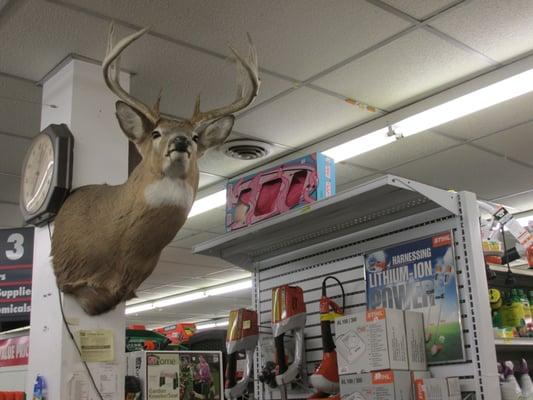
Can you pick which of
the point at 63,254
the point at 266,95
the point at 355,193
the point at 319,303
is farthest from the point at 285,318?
the point at 266,95

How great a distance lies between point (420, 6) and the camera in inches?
132

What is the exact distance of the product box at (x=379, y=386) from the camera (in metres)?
2.47

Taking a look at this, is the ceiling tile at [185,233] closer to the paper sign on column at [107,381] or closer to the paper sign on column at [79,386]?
the paper sign on column at [107,381]

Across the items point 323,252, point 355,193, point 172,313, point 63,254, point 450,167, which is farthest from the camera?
point 172,313

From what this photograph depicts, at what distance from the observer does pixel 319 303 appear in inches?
129

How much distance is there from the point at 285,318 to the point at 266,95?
1694mm

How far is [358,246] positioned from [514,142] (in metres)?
2.68

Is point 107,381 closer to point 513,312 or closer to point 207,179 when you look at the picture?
point 513,312

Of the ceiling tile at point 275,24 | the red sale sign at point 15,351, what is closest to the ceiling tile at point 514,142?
the ceiling tile at point 275,24

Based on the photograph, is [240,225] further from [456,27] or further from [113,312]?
[456,27]

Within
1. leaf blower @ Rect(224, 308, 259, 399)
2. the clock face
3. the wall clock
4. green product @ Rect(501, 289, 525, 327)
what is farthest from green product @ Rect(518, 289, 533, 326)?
the clock face

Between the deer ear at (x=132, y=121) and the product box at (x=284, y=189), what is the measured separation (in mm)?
843

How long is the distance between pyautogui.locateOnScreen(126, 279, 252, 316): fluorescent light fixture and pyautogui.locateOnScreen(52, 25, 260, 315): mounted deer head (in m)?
7.85

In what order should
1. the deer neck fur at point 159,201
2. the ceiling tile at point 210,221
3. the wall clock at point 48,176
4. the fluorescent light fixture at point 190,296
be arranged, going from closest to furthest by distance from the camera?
the deer neck fur at point 159,201 < the wall clock at point 48,176 < the ceiling tile at point 210,221 < the fluorescent light fixture at point 190,296
